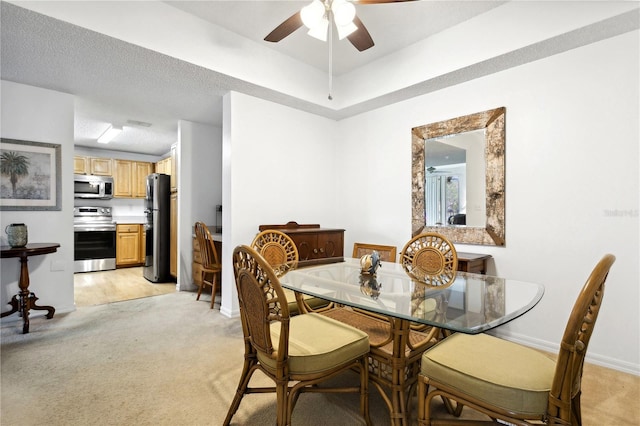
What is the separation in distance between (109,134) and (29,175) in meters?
2.18

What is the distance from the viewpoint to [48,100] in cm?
331

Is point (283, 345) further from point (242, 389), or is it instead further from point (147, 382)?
point (147, 382)

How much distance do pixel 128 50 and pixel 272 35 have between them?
3.93 feet

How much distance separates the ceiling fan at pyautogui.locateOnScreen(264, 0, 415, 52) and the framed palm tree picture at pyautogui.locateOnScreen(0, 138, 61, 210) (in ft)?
9.18

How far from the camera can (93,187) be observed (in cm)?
589

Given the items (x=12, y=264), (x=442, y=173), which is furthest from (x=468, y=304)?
(x=12, y=264)

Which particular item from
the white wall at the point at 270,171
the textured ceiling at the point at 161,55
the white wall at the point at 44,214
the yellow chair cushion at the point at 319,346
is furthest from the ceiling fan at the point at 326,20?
A: the white wall at the point at 44,214

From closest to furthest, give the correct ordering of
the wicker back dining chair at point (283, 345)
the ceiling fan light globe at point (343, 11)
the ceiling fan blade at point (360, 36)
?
the wicker back dining chair at point (283, 345)
the ceiling fan light globe at point (343, 11)
the ceiling fan blade at point (360, 36)

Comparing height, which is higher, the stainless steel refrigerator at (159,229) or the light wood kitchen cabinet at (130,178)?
the light wood kitchen cabinet at (130,178)

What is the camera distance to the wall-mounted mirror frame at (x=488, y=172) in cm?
279

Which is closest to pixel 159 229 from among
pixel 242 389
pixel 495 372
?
pixel 242 389

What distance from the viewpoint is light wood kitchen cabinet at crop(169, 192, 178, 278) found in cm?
479

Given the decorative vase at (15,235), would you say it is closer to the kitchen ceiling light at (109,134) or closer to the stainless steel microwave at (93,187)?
the kitchen ceiling light at (109,134)

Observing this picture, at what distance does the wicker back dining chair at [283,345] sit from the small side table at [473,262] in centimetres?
145
